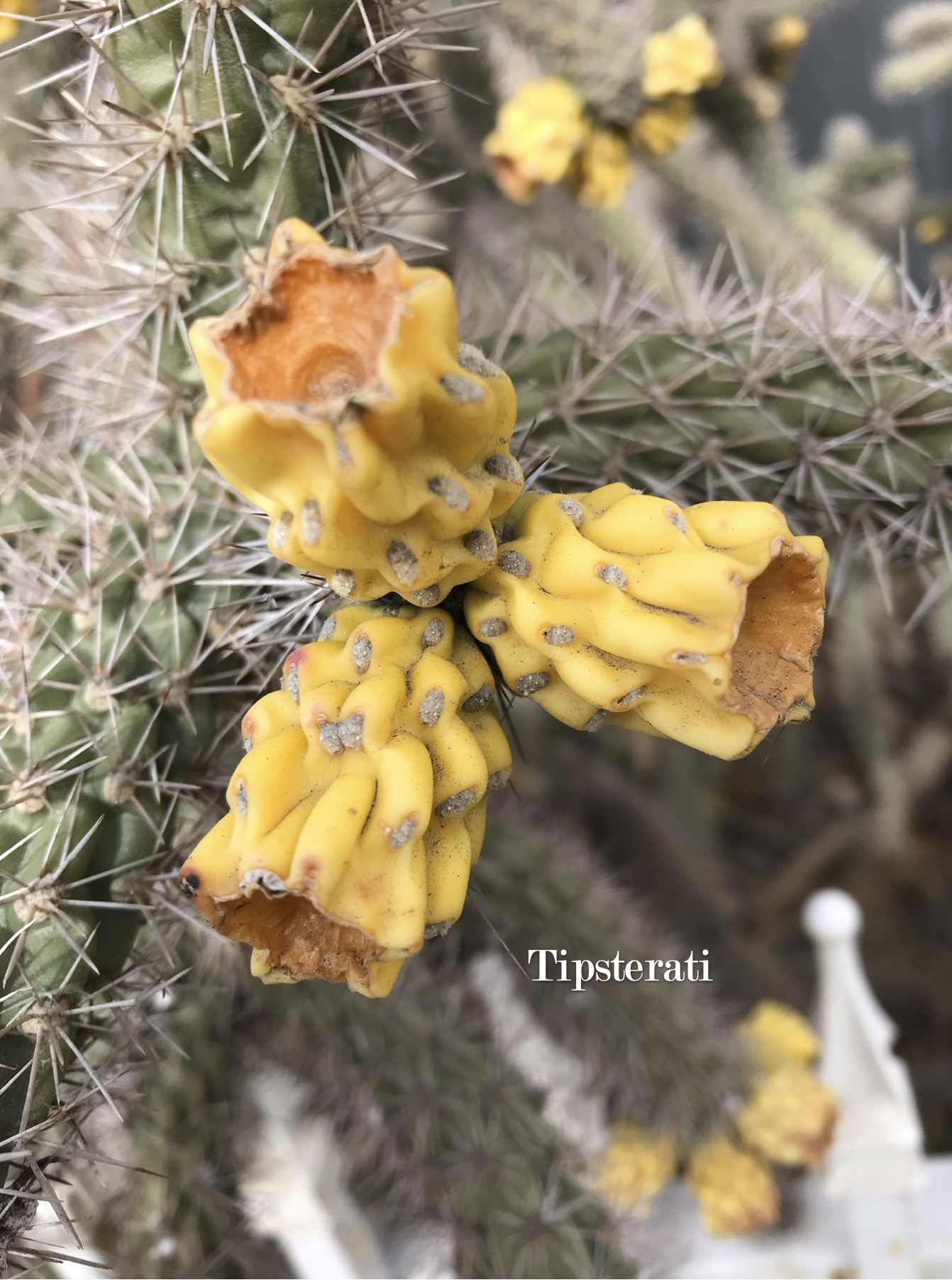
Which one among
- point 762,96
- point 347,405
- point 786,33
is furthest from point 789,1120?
point 786,33

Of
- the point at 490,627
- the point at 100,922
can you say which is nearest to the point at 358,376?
the point at 490,627

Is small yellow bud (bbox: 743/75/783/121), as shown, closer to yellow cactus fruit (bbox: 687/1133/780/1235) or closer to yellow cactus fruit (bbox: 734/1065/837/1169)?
yellow cactus fruit (bbox: 734/1065/837/1169)

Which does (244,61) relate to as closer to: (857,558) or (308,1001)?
(857,558)

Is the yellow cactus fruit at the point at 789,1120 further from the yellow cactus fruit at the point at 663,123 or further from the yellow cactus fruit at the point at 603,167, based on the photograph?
the yellow cactus fruit at the point at 663,123

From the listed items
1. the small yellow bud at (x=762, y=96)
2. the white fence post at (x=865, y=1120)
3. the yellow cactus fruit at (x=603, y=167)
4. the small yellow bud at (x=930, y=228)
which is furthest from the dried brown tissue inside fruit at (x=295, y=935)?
the small yellow bud at (x=930, y=228)

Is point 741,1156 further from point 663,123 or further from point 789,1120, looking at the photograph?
point 663,123

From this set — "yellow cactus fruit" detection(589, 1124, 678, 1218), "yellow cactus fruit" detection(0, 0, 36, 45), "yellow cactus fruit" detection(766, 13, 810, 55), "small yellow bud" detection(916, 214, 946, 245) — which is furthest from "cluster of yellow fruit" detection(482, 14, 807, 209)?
"yellow cactus fruit" detection(589, 1124, 678, 1218)

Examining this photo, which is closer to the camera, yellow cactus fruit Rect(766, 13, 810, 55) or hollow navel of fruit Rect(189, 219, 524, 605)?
hollow navel of fruit Rect(189, 219, 524, 605)
